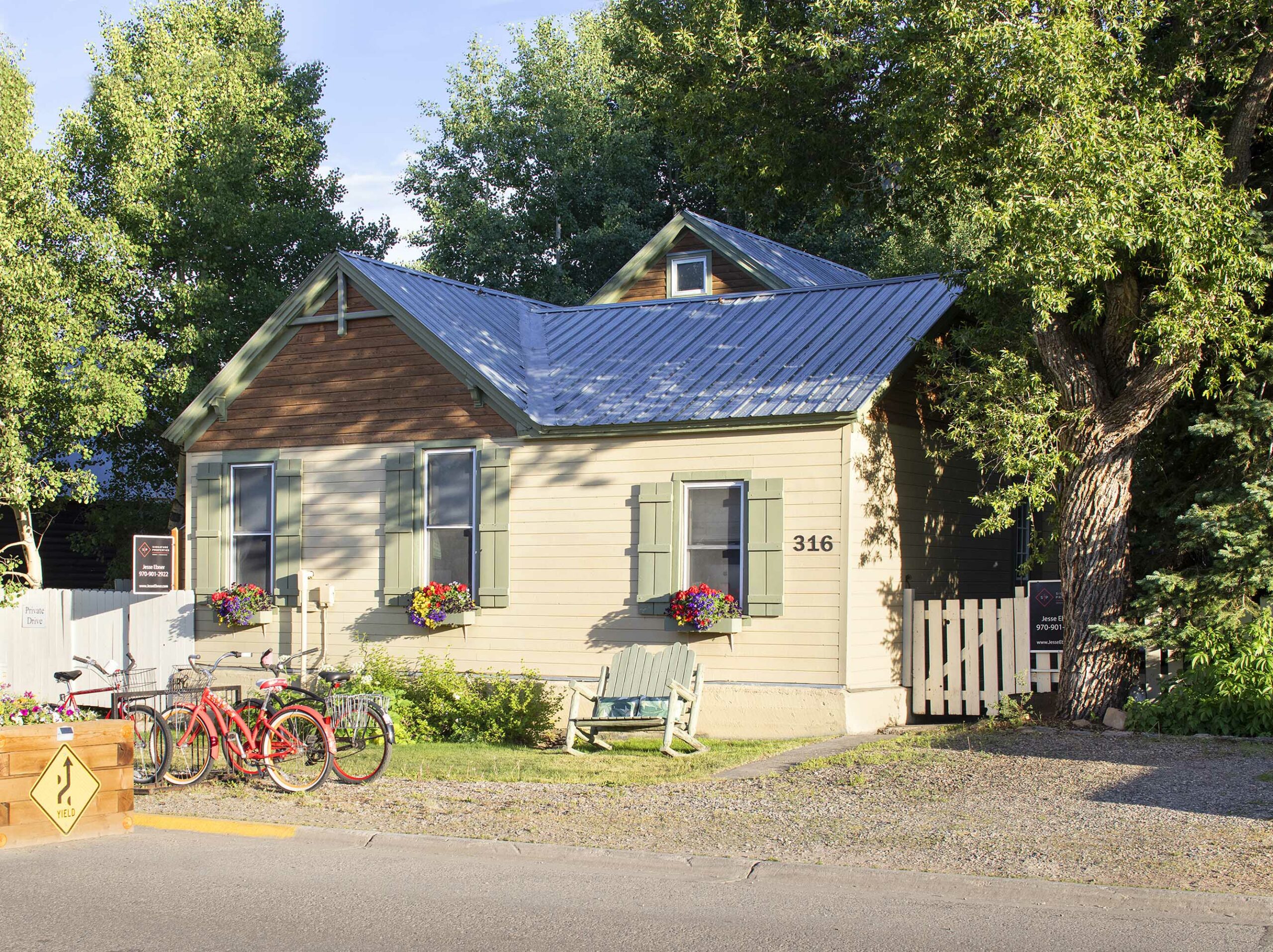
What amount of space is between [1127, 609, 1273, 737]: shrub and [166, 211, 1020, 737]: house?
2829 mm

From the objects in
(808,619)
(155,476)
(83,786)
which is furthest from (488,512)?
(155,476)

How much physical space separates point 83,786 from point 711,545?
290 inches

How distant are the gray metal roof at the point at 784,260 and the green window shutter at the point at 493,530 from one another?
759cm

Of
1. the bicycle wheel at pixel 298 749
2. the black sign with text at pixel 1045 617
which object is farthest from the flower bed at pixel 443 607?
the black sign with text at pixel 1045 617

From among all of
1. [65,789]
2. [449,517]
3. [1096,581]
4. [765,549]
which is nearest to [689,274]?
[449,517]

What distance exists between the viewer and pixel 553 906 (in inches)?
277

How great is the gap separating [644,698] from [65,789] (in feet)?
19.6

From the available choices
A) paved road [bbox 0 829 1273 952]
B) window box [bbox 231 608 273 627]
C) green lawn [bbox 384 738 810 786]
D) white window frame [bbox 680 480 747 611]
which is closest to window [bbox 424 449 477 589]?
window box [bbox 231 608 273 627]

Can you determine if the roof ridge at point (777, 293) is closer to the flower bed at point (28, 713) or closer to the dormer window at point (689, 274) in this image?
the dormer window at point (689, 274)

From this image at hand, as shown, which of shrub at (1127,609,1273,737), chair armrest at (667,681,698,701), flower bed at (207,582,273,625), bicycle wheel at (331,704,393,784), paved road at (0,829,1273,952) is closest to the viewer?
paved road at (0,829,1273,952)

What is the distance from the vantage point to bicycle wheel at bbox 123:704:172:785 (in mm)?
10734

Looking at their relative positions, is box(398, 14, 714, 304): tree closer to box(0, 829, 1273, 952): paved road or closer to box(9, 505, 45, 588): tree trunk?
box(9, 505, 45, 588): tree trunk

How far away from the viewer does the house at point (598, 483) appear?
46.0 ft

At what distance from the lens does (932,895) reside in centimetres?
724
